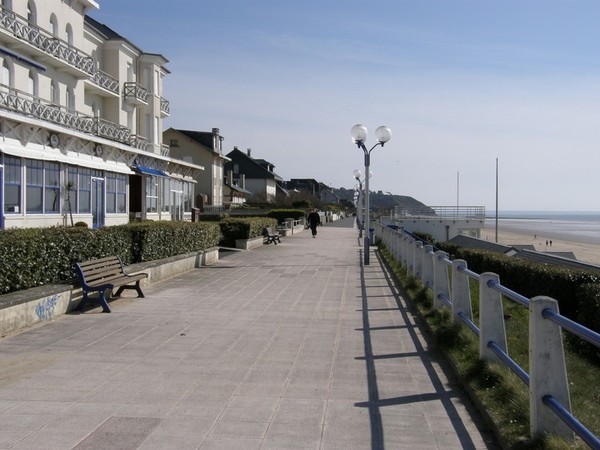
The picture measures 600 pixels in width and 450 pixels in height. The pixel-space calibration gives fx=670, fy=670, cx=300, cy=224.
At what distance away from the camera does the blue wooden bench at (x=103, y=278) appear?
33.0 feet

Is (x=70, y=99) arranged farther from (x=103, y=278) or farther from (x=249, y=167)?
(x=249, y=167)

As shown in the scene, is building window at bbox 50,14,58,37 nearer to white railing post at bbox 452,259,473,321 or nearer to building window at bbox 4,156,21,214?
building window at bbox 4,156,21,214

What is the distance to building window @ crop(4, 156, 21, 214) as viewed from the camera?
838 inches

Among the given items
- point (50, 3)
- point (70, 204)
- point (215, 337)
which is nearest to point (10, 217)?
point (70, 204)

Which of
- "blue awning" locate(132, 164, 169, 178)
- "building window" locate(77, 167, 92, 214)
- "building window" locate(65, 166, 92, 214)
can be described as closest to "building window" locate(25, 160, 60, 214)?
"building window" locate(65, 166, 92, 214)

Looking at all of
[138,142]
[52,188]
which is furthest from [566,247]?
[52,188]

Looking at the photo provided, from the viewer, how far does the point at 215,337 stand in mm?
8578

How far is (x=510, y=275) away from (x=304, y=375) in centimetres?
722

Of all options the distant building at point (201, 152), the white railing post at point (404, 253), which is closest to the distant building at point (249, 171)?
the distant building at point (201, 152)

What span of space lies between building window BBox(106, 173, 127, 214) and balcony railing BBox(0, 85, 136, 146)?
2.03 metres

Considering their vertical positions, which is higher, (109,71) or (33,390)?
(109,71)

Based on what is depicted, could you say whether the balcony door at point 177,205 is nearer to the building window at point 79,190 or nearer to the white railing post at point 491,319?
the building window at point 79,190

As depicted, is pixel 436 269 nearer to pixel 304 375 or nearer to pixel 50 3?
pixel 304 375

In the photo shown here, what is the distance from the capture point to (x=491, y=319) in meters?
6.42
